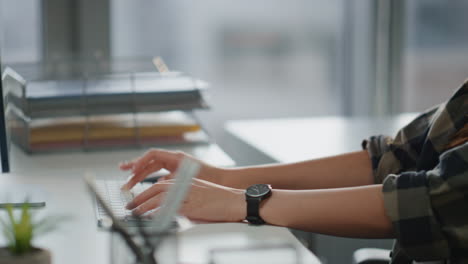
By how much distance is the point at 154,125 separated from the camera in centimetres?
180

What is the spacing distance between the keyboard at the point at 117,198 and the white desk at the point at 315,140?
0.46m

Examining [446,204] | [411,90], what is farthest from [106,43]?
[446,204]

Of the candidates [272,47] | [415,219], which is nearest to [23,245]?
[415,219]

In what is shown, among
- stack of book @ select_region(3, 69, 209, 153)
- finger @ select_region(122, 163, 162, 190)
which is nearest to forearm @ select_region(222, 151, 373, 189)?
finger @ select_region(122, 163, 162, 190)

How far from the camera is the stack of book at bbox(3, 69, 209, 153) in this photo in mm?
1717

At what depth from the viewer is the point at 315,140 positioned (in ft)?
6.19

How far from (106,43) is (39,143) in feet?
2.78

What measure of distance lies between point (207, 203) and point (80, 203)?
30 cm

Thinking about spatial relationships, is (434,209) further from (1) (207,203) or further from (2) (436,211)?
(1) (207,203)

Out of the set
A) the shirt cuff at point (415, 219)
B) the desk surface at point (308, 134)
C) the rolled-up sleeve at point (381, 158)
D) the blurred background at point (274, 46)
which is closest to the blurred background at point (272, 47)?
the blurred background at point (274, 46)

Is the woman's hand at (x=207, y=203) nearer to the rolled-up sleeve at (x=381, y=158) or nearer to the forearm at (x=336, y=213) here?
the forearm at (x=336, y=213)

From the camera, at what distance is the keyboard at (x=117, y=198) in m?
1.05

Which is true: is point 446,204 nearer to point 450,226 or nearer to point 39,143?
point 450,226

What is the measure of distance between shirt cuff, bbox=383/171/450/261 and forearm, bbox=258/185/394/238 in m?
0.04
